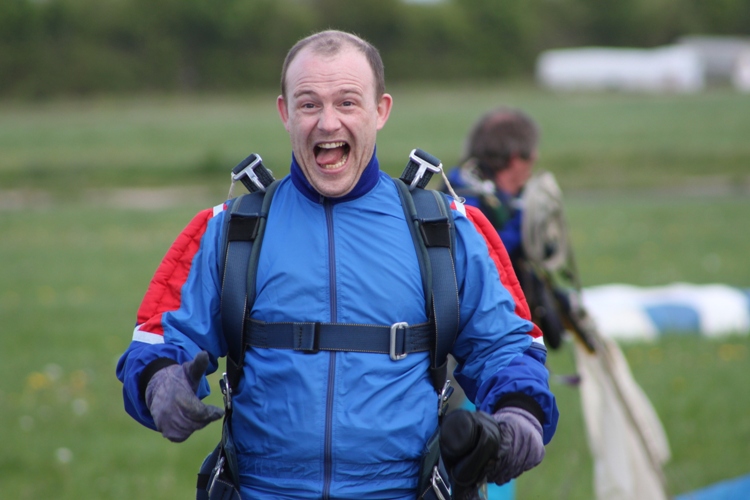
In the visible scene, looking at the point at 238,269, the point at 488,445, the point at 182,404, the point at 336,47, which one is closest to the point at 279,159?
the point at 336,47

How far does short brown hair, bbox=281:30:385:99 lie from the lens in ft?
7.94

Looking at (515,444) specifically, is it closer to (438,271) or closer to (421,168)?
(438,271)

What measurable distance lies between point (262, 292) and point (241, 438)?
14.2 inches

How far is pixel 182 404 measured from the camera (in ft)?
6.89

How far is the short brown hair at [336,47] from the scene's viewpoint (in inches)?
95.3

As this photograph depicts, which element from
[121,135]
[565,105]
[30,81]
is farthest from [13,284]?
[30,81]

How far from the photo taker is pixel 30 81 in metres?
58.3

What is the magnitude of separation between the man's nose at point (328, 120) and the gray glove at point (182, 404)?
63 centimetres

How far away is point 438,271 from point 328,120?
455mm

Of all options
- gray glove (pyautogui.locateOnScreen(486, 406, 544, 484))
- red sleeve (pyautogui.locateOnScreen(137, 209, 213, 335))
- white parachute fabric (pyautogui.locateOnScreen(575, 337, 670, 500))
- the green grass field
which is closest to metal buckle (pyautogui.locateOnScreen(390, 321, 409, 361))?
gray glove (pyautogui.locateOnScreen(486, 406, 544, 484))

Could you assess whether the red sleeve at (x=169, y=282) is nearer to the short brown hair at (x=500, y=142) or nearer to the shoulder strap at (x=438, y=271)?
the shoulder strap at (x=438, y=271)

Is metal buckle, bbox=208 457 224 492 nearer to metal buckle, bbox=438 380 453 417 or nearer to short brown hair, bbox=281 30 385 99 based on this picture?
metal buckle, bbox=438 380 453 417

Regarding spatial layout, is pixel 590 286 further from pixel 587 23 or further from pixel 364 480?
pixel 587 23

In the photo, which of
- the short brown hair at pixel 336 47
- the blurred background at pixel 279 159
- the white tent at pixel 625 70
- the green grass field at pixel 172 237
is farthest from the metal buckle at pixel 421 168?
the white tent at pixel 625 70
